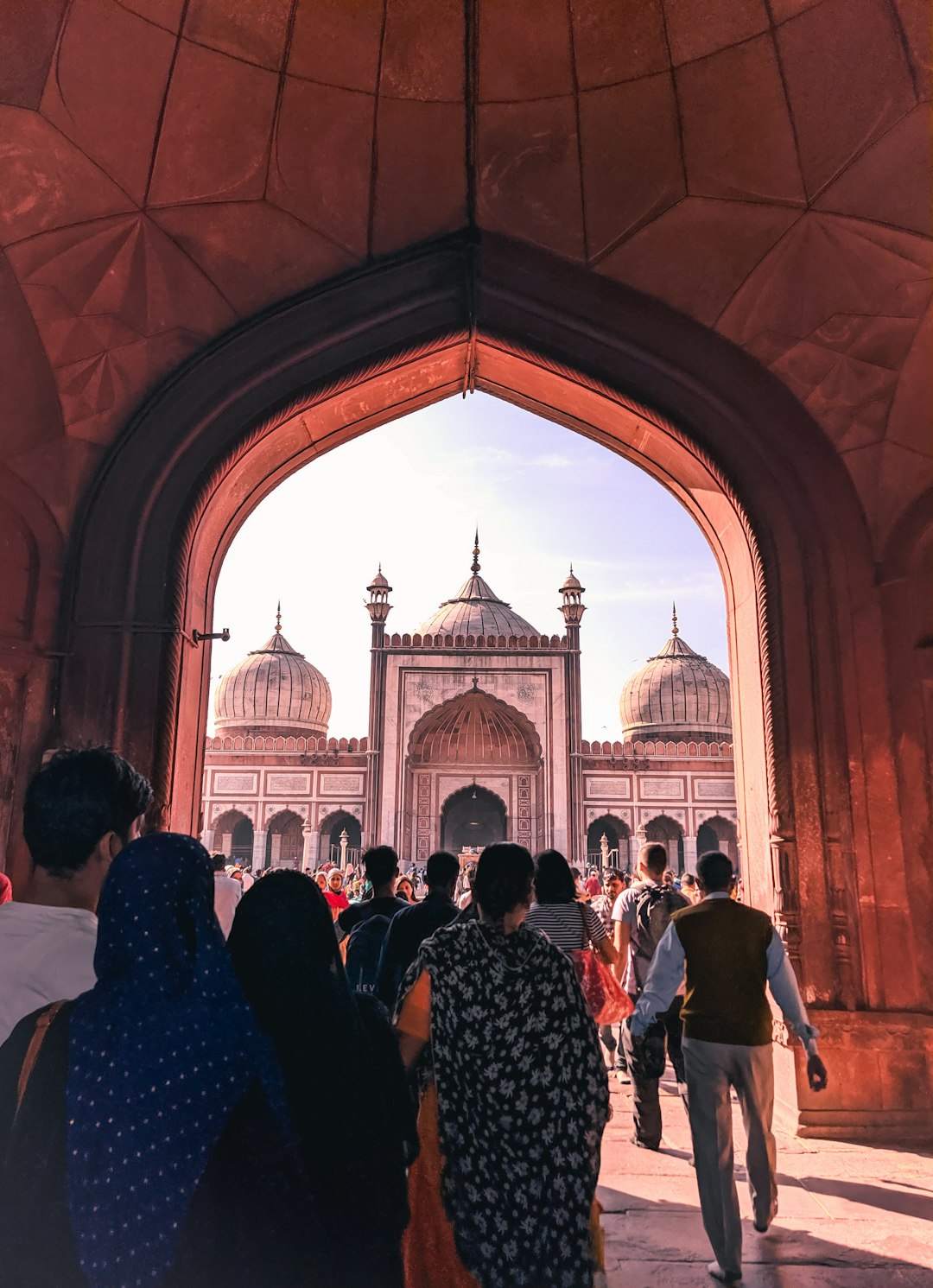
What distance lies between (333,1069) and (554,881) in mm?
2005

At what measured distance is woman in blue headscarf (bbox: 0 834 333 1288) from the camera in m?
1.07

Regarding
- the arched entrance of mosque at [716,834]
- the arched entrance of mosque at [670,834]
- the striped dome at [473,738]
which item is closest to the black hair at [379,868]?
the striped dome at [473,738]

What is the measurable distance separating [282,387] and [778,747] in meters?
3.07

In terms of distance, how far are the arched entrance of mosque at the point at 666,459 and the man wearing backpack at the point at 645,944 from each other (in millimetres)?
618

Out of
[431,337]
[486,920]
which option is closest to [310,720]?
[431,337]

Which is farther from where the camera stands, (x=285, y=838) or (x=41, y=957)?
(x=285, y=838)

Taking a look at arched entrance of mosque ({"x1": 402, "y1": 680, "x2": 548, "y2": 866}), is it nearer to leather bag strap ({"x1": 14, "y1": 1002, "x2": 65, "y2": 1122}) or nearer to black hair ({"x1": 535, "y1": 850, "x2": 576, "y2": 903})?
black hair ({"x1": 535, "y1": 850, "x2": 576, "y2": 903})

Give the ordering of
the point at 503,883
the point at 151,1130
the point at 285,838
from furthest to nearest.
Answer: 1. the point at 285,838
2. the point at 503,883
3. the point at 151,1130

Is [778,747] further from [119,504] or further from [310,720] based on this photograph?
[310,720]

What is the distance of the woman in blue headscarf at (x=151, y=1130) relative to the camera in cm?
107

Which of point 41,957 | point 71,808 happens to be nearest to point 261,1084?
point 41,957

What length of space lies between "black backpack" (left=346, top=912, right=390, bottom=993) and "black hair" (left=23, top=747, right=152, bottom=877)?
65.3 inches

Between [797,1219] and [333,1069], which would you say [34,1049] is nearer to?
[333,1069]

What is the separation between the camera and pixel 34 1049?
1.12 m
